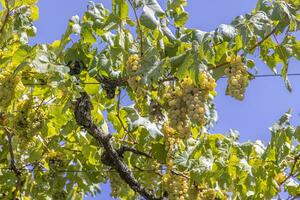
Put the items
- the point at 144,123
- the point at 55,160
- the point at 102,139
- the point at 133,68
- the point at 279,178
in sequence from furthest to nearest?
1. the point at 55,160
2. the point at 102,139
3. the point at 279,178
4. the point at 144,123
5. the point at 133,68

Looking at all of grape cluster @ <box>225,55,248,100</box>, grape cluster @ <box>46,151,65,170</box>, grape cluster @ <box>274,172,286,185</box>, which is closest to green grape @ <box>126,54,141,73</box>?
grape cluster @ <box>225,55,248,100</box>

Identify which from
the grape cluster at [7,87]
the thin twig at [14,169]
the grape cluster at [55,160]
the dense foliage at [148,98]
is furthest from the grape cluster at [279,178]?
the thin twig at [14,169]

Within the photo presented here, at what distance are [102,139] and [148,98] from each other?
0.53 metres

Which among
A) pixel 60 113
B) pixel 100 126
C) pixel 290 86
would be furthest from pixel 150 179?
pixel 290 86

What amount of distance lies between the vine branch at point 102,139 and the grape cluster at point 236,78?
1394 millimetres

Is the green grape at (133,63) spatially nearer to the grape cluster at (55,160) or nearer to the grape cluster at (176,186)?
the grape cluster at (176,186)

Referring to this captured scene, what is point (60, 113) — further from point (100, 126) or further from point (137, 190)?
point (137, 190)

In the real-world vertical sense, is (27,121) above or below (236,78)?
above

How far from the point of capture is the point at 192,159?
4.75 metres

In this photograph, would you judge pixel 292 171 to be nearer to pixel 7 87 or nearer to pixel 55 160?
pixel 55 160

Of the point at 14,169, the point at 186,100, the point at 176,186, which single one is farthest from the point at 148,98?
the point at 14,169

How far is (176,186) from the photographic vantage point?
4.84 m

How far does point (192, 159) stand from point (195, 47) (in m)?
0.97

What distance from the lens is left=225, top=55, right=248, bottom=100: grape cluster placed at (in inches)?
154
